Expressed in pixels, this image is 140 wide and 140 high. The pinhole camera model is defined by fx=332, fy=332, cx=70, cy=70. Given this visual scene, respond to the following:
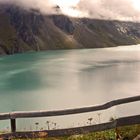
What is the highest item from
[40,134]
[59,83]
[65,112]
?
[65,112]

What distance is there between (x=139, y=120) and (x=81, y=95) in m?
73.5

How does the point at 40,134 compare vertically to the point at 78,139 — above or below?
above

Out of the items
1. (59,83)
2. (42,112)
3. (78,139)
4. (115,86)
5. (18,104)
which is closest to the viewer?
(42,112)

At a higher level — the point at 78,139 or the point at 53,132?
the point at 53,132

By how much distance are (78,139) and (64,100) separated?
207ft

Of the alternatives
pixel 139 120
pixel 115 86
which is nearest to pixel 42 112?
pixel 139 120

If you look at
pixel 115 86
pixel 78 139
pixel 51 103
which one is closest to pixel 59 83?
pixel 115 86

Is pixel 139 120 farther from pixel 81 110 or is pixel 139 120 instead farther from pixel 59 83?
pixel 59 83

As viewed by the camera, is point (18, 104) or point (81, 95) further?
point (81, 95)

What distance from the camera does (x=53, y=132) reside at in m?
10.8

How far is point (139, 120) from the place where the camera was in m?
10.8

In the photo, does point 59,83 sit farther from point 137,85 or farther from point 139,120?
point 139,120

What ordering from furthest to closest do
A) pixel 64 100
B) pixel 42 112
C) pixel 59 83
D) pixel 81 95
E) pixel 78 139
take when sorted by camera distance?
pixel 59 83, pixel 81 95, pixel 64 100, pixel 78 139, pixel 42 112

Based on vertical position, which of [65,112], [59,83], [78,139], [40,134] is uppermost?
[65,112]
